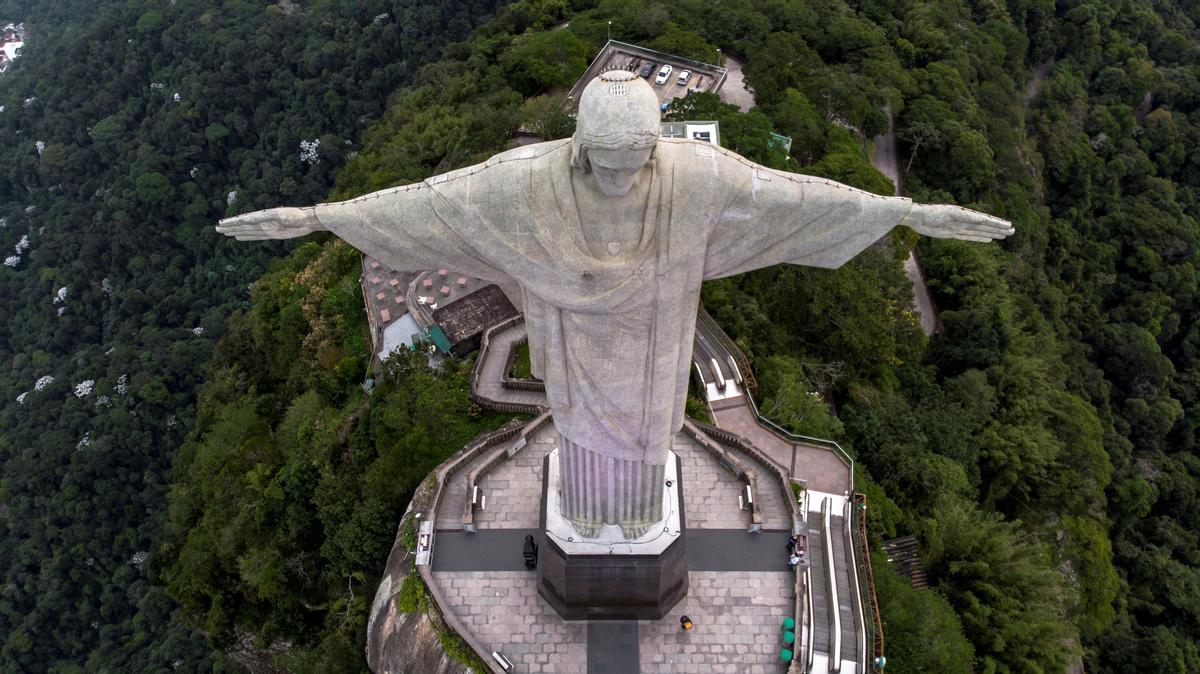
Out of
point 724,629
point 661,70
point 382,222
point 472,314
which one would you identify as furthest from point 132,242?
point 382,222

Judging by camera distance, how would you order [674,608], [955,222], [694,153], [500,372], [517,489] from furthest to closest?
[500,372]
[517,489]
[674,608]
[955,222]
[694,153]

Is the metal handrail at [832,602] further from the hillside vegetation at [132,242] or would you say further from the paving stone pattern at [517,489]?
the hillside vegetation at [132,242]

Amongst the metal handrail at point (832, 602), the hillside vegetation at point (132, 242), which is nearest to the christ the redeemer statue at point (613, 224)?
the metal handrail at point (832, 602)

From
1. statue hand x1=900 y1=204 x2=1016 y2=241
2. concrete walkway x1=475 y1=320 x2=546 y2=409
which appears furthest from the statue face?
concrete walkway x1=475 y1=320 x2=546 y2=409

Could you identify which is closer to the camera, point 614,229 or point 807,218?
point 614,229

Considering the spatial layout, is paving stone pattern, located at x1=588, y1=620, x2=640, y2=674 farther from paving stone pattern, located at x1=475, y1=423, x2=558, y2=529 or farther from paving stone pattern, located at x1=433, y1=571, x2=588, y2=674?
paving stone pattern, located at x1=475, y1=423, x2=558, y2=529

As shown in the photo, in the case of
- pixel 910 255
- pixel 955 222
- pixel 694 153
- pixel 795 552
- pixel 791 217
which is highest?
pixel 694 153

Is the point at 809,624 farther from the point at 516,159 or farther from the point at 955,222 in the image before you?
the point at 516,159
